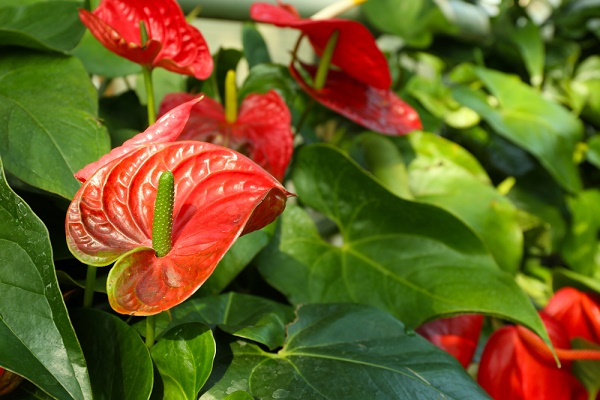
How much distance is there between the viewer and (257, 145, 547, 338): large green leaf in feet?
1.76

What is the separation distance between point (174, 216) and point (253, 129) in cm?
23

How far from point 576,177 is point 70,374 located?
0.89 m

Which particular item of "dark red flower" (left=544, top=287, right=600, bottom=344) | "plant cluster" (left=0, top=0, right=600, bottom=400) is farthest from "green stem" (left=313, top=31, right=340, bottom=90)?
"dark red flower" (left=544, top=287, right=600, bottom=344)

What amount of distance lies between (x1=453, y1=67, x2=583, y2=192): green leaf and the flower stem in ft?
2.39

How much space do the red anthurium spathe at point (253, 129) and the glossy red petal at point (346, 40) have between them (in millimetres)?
78

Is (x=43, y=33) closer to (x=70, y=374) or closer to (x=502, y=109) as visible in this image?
(x=70, y=374)

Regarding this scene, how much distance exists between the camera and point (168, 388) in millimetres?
361

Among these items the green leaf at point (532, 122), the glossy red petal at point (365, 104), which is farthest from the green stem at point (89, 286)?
the green leaf at point (532, 122)

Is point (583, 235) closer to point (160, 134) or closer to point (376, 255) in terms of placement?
point (376, 255)

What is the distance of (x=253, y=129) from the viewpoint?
21.9 inches

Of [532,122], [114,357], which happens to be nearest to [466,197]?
[532,122]

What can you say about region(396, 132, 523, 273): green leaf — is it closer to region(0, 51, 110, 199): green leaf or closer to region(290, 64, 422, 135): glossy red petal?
region(290, 64, 422, 135): glossy red petal

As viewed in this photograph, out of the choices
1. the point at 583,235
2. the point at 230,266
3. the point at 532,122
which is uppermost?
the point at 230,266

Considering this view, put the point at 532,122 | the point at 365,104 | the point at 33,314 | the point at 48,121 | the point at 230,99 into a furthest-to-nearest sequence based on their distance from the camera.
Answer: the point at 532,122 → the point at 365,104 → the point at 230,99 → the point at 48,121 → the point at 33,314
